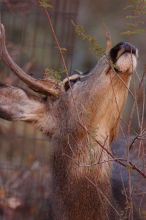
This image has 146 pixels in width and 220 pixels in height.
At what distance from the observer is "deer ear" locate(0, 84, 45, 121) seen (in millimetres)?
5930

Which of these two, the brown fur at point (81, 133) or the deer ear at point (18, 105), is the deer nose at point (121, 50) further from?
the deer ear at point (18, 105)

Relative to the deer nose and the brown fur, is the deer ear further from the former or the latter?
the deer nose

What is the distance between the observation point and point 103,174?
5.86 meters

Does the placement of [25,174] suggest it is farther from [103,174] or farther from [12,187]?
[103,174]

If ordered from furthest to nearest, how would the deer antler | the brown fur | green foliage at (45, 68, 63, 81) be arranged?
the deer antler < the brown fur < green foliage at (45, 68, 63, 81)

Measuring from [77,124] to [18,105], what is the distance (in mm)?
418

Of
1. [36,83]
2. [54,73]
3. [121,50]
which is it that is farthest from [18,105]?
[121,50]

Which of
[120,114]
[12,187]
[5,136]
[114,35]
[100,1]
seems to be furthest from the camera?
[100,1]

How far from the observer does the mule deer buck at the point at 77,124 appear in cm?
568

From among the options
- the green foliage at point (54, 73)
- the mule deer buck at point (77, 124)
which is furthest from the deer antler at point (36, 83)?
the green foliage at point (54, 73)

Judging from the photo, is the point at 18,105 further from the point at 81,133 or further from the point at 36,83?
the point at 81,133

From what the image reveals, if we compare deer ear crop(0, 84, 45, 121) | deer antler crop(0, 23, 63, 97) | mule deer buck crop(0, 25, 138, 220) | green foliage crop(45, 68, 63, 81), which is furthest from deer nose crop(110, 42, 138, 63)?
deer ear crop(0, 84, 45, 121)

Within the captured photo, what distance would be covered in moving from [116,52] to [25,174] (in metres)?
6.06

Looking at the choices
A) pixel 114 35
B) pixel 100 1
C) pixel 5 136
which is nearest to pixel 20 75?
pixel 5 136
